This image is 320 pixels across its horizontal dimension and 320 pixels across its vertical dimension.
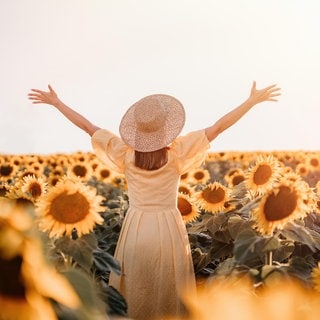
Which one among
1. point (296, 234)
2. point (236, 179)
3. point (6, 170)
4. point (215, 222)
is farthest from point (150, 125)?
point (6, 170)

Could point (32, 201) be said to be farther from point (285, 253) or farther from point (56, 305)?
point (56, 305)

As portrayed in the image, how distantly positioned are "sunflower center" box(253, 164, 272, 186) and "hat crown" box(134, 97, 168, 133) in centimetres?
74

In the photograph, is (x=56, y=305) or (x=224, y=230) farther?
(x=224, y=230)

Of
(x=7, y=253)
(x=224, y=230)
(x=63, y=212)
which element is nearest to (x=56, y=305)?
(x=7, y=253)

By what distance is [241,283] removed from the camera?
2.93 metres

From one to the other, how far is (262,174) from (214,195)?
3.63 ft

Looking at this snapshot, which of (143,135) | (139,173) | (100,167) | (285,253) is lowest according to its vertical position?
(100,167)

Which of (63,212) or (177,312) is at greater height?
(63,212)

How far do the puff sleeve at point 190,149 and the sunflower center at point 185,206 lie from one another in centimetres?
119

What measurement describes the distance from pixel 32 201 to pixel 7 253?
2.84 metres

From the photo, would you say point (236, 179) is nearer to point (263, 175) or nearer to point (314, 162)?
point (263, 175)

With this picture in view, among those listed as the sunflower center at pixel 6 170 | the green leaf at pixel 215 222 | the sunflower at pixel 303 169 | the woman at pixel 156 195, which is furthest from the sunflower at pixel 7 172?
the woman at pixel 156 195

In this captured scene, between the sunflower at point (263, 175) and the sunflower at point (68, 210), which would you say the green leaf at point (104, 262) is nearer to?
the sunflower at point (68, 210)

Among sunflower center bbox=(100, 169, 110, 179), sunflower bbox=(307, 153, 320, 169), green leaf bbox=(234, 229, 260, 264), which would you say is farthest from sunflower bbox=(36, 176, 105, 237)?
sunflower bbox=(307, 153, 320, 169)
